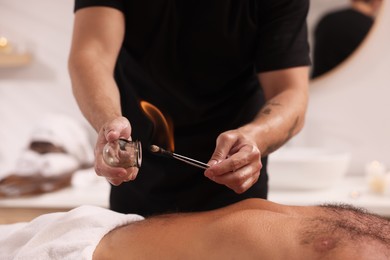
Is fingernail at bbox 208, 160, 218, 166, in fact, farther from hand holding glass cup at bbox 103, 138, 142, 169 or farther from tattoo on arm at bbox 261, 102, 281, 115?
tattoo on arm at bbox 261, 102, 281, 115

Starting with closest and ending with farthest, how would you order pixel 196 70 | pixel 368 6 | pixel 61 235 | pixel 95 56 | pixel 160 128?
1. pixel 61 235
2. pixel 160 128
3. pixel 95 56
4. pixel 196 70
5. pixel 368 6

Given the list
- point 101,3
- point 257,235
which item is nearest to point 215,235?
point 257,235

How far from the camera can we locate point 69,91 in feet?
9.16

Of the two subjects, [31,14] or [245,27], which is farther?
[31,14]

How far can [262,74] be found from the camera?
1.54 metres

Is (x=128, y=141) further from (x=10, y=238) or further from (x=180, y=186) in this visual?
(x=180, y=186)

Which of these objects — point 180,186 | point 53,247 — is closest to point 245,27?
point 180,186

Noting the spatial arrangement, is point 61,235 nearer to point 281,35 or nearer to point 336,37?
point 281,35

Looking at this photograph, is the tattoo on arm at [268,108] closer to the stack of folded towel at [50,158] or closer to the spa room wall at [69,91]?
the stack of folded towel at [50,158]

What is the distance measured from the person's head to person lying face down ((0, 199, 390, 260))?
168 centimetres

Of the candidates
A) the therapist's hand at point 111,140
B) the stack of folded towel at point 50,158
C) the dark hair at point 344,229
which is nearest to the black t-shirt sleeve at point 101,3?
the therapist's hand at point 111,140

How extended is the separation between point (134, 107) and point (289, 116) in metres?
0.47

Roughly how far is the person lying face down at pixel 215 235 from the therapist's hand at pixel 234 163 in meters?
0.06

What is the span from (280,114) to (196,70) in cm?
31
